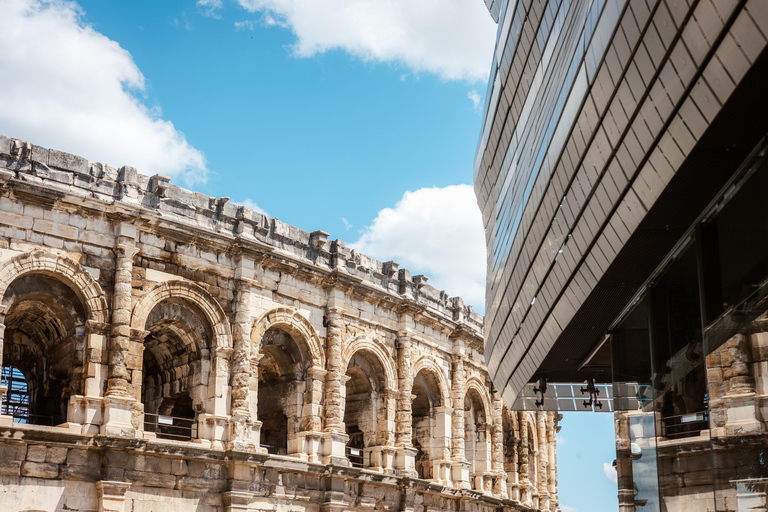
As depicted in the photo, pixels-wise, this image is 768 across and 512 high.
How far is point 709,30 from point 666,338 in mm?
3855

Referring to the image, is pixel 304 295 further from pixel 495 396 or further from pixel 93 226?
pixel 495 396

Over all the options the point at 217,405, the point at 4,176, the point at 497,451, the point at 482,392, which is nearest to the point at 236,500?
the point at 217,405

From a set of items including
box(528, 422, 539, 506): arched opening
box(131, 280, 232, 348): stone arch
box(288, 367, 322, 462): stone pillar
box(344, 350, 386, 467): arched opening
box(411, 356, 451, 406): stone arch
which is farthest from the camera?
box(528, 422, 539, 506): arched opening

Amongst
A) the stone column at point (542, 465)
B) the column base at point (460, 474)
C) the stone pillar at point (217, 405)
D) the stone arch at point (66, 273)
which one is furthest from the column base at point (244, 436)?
the stone column at point (542, 465)

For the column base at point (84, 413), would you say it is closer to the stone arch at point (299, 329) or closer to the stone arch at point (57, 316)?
the stone arch at point (57, 316)

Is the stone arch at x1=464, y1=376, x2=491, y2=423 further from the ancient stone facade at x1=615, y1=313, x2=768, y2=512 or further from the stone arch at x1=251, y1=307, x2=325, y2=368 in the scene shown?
the ancient stone facade at x1=615, y1=313, x2=768, y2=512

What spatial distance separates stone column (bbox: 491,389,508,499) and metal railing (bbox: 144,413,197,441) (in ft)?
37.5

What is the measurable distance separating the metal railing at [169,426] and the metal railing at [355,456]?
4166mm

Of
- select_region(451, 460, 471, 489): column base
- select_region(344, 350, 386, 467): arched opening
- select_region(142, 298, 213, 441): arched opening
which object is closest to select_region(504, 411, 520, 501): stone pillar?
select_region(451, 460, 471, 489): column base

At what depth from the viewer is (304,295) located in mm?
22703

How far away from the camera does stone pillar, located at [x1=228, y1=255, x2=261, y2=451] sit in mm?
20141

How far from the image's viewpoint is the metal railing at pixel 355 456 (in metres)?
23.6

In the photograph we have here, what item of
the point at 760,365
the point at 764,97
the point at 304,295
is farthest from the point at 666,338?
the point at 304,295

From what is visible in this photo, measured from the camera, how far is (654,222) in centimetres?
705
